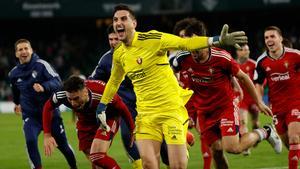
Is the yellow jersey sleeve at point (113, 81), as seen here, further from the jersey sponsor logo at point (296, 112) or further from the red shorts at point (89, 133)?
the jersey sponsor logo at point (296, 112)

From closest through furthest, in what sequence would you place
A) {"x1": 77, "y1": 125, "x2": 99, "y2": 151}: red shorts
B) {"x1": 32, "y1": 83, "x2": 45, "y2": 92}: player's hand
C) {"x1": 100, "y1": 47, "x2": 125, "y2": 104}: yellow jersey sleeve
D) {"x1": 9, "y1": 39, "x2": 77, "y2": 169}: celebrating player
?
{"x1": 100, "y1": 47, "x2": 125, "y2": 104}: yellow jersey sleeve
{"x1": 77, "y1": 125, "x2": 99, "y2": 151}: red shorts
{"x1": 32, "y1": 83, "x2": 45, "y2": 92}: player's hand
{"x1": 9, "y1": 39, "x2": 77, "y2": 169}: celebrating player

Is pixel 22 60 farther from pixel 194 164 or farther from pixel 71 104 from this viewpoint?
pixel 194 164

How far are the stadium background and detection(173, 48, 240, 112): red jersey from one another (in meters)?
17.1

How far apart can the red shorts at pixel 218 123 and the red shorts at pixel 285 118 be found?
1.18 meters

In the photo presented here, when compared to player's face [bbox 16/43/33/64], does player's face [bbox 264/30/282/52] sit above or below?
below

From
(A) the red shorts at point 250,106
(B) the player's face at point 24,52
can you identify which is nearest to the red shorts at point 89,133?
(B) the player's face at point 24,52

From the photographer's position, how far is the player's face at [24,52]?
37.5 feet

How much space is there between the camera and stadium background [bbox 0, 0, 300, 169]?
30.0 metres

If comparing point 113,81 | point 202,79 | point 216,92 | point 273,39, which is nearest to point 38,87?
point 113,81

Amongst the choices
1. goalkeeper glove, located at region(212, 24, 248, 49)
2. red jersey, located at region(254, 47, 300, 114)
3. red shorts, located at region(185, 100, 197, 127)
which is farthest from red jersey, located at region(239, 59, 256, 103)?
goalkeeper glove, located at region(212, 24, 248, 49)

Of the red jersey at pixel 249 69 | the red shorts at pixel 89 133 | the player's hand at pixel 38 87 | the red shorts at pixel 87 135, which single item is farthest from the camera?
the red jersey at pixel 249 69

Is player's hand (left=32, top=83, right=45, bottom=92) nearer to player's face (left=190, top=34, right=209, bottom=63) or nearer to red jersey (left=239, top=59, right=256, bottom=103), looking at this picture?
player's face (left=190, top=34, right=209, bottom=63)

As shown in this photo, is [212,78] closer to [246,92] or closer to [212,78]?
[212,78]

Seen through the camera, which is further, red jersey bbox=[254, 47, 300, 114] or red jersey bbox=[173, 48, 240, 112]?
red jersey bbox=[254, 47, 300, 114]
